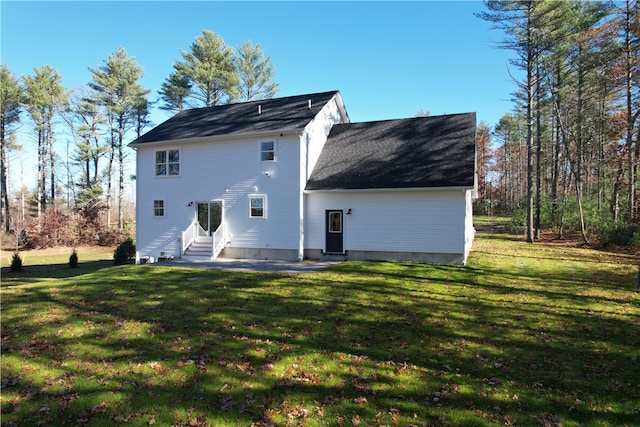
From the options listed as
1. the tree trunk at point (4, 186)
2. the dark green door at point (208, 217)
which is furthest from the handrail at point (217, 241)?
the tree trunk at point (4, 186)

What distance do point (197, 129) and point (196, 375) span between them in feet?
50.3

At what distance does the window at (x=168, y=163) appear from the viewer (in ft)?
57.6

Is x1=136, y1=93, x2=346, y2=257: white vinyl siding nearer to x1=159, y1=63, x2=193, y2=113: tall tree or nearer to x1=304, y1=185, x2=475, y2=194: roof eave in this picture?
x1=304, y1=185, x2=475, y2=194: roof eave

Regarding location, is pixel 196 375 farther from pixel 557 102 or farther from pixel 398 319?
pixel 557 102

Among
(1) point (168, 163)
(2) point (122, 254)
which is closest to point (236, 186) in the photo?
(1) point (168, 163)

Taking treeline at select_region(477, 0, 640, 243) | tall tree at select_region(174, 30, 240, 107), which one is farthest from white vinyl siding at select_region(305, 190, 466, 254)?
tall tree at select_region(174, 30, 240, 107)

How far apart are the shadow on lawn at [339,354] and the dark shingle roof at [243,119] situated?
9295 mm

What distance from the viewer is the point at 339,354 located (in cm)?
539

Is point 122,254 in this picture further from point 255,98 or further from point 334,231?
point 255,98

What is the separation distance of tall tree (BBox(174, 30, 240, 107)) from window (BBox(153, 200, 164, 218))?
17937 millimetres

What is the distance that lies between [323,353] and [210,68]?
1271 inches

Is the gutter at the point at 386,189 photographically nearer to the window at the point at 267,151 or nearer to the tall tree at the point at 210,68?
the window at the point at 267,151

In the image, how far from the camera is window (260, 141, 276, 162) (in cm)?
1585

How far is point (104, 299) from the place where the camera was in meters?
8.40
